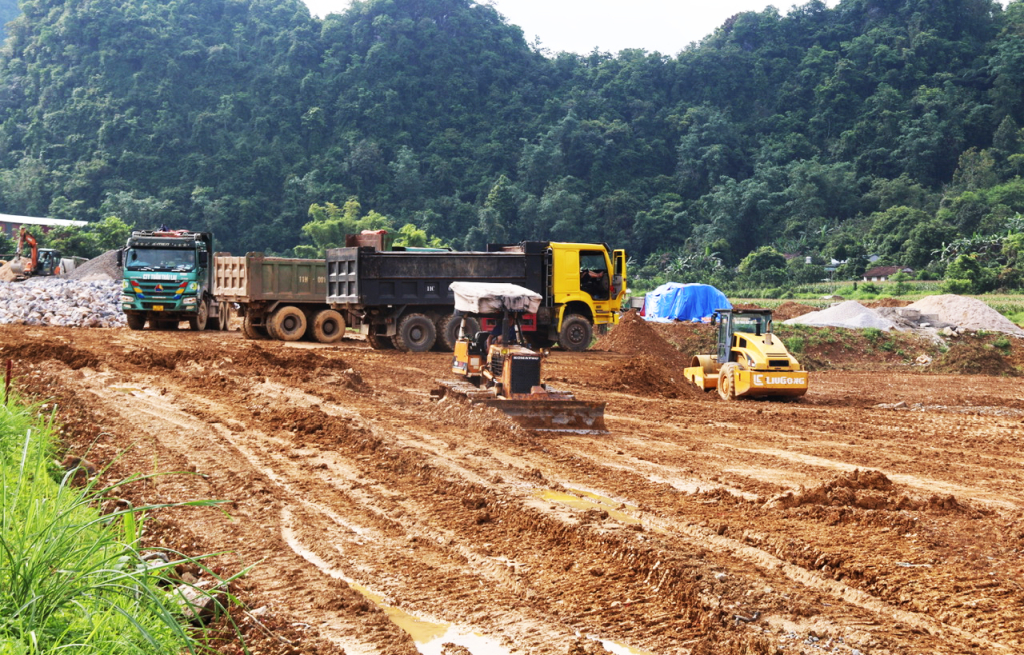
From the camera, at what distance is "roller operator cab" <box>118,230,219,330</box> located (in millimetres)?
25062

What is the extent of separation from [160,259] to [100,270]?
2080cm

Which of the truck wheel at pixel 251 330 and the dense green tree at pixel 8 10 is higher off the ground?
the dense green tree at pixel 8 10

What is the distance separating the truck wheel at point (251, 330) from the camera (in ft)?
78.0

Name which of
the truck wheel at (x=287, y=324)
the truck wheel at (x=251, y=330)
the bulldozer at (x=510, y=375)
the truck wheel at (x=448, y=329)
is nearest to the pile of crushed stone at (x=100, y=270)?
the truck wheel at (x=251, y=330)

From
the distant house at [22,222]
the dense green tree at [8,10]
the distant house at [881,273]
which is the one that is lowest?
the distant house at [881,273]

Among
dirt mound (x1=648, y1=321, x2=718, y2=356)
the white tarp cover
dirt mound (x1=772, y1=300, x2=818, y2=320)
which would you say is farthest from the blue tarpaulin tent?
the white tarp cover

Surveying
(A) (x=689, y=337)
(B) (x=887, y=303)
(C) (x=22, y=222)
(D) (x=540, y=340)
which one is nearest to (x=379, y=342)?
(D) (x=540, y=340)

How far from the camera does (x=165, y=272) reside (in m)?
25.0

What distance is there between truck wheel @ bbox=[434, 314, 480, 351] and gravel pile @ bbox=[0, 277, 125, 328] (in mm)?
11774

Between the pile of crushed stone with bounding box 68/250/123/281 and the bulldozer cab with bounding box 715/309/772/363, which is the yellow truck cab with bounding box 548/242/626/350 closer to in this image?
the bulldozer cab with bounding box 715/309/772/363

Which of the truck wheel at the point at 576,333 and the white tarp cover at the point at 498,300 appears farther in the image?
the truck wheel at the point at 576,333

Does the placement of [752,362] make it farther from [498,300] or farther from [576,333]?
[576,333]

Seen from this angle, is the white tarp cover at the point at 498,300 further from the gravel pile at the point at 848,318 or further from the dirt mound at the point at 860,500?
the gravel pile at the point at 848,318

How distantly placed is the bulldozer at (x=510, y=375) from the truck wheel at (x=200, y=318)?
14.3 m
